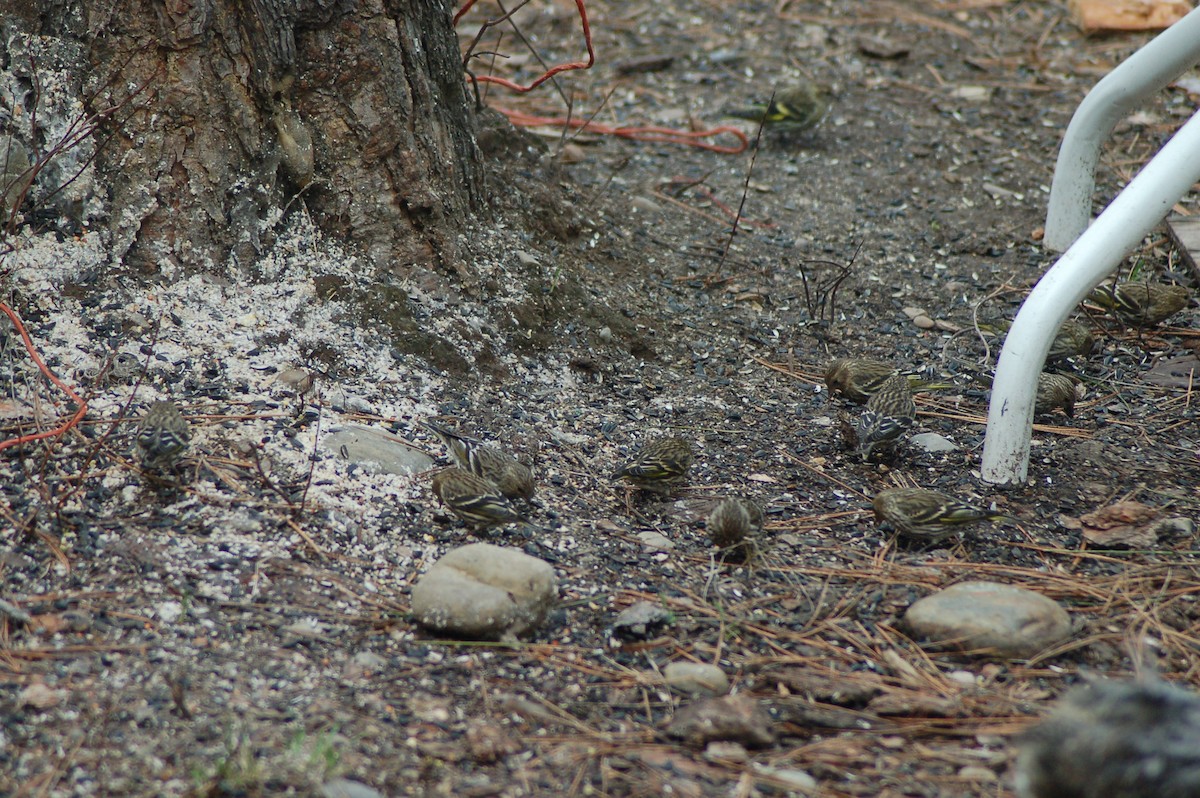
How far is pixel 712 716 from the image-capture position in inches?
106

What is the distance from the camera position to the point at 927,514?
11.7 ft

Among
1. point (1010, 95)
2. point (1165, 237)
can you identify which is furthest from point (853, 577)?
point (1010, 95)

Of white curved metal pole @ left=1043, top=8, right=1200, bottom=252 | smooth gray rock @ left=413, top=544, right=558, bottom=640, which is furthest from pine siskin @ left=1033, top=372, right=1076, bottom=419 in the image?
smooth gray rock @ left=413, top=544, right=558, bottom=640

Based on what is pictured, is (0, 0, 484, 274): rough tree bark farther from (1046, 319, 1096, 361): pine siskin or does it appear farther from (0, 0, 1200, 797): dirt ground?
(1046, 319, 1096, 361): pine siskin

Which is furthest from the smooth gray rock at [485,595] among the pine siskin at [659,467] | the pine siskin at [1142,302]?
the pine siskin at [1142,302]

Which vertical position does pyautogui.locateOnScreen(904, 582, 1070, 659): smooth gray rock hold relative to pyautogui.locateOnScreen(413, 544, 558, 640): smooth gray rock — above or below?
above

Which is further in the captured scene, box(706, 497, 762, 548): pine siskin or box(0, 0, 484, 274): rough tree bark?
box(0, 0, 484, 274): rough tree bark

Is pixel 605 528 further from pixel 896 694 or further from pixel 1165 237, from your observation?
pixel 1165 237

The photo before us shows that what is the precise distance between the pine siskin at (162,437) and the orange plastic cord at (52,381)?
0.70 feet

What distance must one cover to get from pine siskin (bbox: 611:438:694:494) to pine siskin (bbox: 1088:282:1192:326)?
2.46 metres

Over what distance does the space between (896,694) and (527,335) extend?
7.14 ft

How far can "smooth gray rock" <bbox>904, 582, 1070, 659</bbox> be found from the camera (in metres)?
3.02

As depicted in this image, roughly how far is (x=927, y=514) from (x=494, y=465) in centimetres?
142

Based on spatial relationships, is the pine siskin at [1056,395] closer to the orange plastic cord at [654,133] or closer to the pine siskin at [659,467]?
the pine siskin at [659,467]
